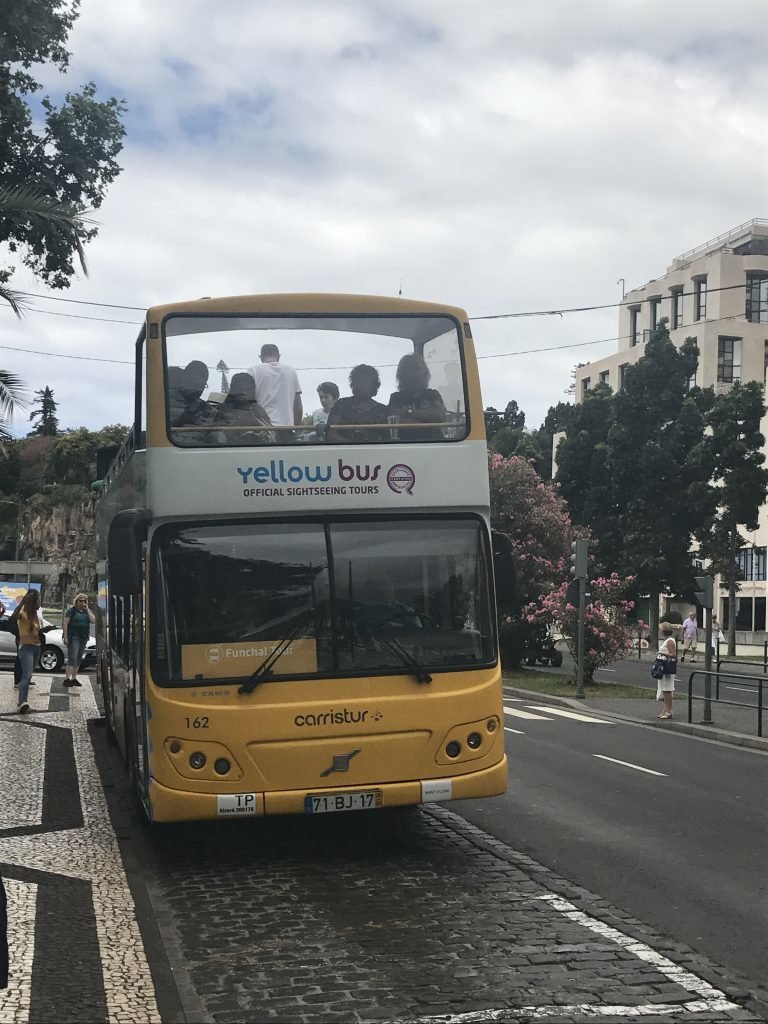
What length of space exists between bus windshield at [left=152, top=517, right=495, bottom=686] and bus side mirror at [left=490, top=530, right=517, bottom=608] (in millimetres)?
375

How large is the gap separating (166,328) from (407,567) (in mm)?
2424

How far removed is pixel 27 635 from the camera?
706 inches

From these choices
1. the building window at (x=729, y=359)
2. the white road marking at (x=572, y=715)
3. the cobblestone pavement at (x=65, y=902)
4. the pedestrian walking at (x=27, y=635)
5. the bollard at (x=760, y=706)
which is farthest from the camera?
the building window at (x=729, y=359)

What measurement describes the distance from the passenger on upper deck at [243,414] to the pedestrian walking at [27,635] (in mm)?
8957

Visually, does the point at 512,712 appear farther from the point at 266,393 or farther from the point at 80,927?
the point at 80,927

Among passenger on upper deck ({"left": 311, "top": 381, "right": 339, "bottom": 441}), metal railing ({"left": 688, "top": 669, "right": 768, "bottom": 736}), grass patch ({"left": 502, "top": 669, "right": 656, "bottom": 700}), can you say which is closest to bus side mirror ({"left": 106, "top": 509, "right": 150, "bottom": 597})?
passenger on upper deck ({"left": 311, "top": 381, "right": 339, "bottom": 441})

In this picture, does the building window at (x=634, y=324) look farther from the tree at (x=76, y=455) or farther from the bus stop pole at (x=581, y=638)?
the bus stop pole at (x=581, y=638)

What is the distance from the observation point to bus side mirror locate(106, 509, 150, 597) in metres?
8.38

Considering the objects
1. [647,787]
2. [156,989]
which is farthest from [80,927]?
[647,787]

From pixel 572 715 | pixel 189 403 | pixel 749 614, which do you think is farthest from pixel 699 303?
pixel 189 403

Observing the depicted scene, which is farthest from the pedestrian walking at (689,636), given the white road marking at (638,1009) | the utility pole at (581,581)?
the white road marking at (638,1009)

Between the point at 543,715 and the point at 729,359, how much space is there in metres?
55.9

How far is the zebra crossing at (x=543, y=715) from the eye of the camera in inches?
840

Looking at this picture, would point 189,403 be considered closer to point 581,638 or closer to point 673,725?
point 673,725
